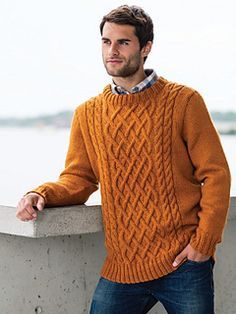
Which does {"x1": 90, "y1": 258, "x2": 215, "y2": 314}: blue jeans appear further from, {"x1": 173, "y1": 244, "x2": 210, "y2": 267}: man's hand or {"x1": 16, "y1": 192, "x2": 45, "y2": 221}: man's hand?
{"x1": 16, "y1": 192, "x2": 45, "y2": 221}: man's hand

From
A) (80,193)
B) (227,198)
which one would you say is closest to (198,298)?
(227,198)

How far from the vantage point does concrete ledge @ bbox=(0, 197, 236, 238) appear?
221 centimetres

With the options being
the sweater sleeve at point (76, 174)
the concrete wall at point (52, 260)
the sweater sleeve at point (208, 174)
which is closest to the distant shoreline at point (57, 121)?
the concrete wall at point (52, 260)

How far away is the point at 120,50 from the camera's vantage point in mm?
2203

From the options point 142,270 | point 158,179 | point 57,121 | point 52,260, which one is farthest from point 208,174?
point 57,121

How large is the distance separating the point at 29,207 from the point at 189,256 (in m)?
0.49

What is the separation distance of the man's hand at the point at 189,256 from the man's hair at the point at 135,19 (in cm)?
63

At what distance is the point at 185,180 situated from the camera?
2232 mm

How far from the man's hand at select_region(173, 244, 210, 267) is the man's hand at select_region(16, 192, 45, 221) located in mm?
432

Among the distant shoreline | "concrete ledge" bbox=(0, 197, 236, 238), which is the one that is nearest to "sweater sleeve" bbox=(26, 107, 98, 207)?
"concrete ledge" bbox=(0, 197, 236, 238)

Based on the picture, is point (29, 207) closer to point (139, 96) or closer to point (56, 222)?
point (56, 222)

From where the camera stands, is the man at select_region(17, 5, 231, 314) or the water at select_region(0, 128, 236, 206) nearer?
the man at select_region(17, 5, 231, 314)

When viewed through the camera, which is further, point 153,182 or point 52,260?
point 52,260

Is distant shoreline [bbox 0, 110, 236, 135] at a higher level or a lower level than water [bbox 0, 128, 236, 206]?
lower
